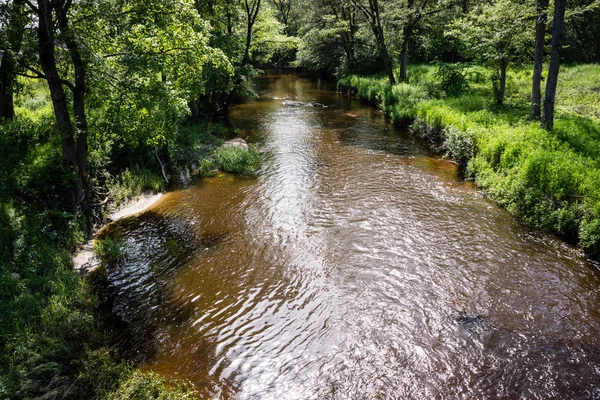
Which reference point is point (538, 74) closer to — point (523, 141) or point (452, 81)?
point (523, 141)

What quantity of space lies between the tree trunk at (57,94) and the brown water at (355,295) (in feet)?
6.83

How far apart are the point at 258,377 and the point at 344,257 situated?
426cm

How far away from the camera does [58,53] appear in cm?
986

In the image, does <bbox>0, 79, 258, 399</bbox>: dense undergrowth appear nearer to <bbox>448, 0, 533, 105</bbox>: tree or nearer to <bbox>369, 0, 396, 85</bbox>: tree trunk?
<bbox>448, 0, 533, 105</bbox>: tree

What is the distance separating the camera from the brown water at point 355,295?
639 centimetres

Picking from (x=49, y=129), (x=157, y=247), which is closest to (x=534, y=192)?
(x=157, y=247)

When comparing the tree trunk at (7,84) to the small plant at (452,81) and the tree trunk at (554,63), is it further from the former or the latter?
the small plant at (452,81)

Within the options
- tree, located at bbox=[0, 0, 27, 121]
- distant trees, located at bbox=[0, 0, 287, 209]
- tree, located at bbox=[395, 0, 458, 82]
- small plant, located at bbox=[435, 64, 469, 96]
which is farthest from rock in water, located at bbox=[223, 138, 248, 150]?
tree, located at bbox=[395, 0, 458, 82]

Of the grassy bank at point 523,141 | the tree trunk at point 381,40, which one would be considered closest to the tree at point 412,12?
the tree trunk at point 381,40

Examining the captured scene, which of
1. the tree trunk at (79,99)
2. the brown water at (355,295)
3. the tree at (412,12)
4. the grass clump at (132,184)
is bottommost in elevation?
the brown water at (355,295)

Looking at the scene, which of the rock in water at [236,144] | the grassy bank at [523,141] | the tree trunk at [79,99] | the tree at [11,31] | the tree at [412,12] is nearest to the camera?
the tree at [11,31]

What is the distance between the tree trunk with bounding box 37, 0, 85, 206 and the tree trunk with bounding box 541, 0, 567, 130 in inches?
617

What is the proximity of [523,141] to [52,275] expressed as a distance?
14.9 metres

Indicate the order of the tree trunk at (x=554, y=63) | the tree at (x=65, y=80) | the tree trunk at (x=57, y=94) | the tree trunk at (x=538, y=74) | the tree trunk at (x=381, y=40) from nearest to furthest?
the tree trunk at (x=57, y=94) < the tree at (x=65, y=80) < the tree trunk at (x=554, y=63) < the tree trunk at (x=538, y=74) < the tree trunk at (x=381, y=40)
